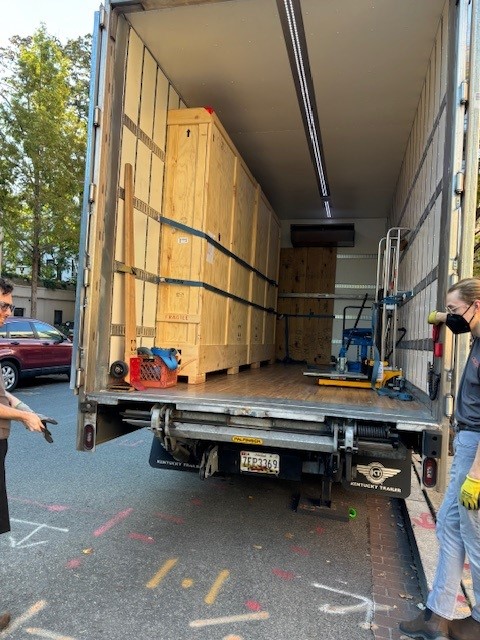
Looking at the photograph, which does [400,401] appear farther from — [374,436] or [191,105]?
[191,105]

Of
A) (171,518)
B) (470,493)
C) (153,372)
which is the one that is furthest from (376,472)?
(153,372)

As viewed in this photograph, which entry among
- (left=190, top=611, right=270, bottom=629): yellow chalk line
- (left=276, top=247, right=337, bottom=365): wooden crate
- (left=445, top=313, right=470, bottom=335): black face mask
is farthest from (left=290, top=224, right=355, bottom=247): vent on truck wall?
(left=190, top=611, right=270, bottom=629): yellow chalk line

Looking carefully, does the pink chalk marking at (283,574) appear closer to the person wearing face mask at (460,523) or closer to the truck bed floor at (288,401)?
the person wearing face mask at (460,523)

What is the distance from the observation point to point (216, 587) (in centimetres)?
315

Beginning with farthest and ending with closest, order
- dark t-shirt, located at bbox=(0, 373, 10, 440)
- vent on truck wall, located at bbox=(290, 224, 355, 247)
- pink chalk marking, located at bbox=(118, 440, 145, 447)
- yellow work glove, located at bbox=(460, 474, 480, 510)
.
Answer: vent on truck wall, located at bbox=(290, 224, 355, 247)
pink chalk marking, located at bbox=(118, 440, 145, 447)
dark t-shirt, located at bbox=(0, 373, 10, 440)
yellow work glove, located at bbox=(460, 474, 480, 510)

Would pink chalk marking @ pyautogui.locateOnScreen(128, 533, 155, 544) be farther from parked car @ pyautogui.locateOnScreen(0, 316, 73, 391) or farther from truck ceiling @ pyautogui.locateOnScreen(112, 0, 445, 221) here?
parked car @ pyautogui.locateOnScreen(0, 316, 73, 391)

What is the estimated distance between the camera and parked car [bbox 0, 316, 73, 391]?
1042cm

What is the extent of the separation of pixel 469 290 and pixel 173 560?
2.68m

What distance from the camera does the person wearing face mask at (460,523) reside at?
2.57 meters

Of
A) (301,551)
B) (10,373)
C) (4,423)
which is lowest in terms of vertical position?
(301,551)

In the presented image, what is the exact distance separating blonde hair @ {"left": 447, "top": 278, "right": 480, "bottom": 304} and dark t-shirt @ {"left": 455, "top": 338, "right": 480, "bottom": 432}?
0.75ft

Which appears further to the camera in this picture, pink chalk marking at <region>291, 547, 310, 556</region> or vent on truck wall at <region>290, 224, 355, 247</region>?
vent on truck wall at <region>290, 224, 355, 247</region>

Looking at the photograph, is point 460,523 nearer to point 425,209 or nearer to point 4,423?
point 4,423

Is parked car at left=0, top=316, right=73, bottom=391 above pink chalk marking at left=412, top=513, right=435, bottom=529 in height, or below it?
above
